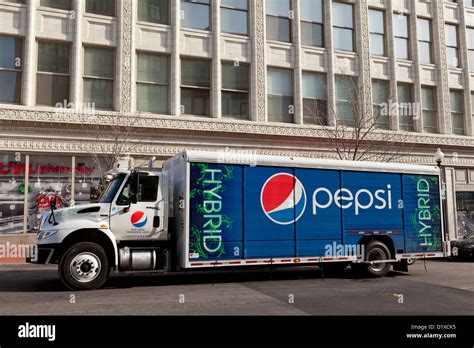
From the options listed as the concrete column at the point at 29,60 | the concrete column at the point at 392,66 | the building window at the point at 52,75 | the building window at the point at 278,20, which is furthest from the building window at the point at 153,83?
the concrete column at the point at 392,66

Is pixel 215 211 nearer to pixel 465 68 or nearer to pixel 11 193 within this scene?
pixel 11 193

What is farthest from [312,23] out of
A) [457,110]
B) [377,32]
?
[457,110]

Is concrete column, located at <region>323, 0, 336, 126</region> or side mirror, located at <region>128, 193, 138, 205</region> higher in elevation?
concrete column, located at <region>323, 0, 336, 126</region>

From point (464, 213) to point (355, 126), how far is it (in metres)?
9.64

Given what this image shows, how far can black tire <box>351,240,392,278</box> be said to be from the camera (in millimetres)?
Answer: 12779

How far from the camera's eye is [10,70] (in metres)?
19.3

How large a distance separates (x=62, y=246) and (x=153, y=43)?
1384 centimetres

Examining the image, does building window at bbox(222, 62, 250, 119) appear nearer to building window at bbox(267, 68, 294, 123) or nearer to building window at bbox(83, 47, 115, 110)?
building window at bbox(267, 68, 294, 123)

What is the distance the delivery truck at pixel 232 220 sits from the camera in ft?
34.0

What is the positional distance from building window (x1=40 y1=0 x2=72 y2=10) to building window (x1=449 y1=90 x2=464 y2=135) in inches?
905

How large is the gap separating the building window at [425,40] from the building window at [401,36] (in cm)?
81

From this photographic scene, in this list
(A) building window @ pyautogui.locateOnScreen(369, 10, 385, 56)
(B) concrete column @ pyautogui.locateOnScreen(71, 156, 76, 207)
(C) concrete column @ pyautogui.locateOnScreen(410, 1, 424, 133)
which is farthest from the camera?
(C) concrete column @ pyautogui.locateOnScreen(410, 1, 424, 133)

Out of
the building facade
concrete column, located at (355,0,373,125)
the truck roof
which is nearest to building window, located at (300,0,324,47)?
the building facade
